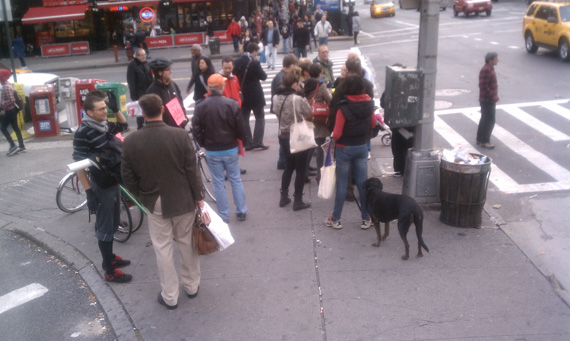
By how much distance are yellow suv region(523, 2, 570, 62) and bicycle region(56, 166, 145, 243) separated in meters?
17.2

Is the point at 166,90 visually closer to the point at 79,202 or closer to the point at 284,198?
the point at 79,202

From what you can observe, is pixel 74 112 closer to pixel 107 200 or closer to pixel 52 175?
pixel 52 175

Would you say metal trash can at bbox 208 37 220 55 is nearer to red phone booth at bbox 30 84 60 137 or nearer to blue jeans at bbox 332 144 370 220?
red phone booth at bbox 30 84 60 137

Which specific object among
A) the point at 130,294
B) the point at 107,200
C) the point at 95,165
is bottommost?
the point at 130,294

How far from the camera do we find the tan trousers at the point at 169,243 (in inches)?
199

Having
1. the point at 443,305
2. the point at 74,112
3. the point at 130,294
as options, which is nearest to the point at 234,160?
the point at 130,294

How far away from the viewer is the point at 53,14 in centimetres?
3275

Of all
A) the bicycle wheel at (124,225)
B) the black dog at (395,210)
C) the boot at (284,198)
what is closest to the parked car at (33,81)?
the bicycle wheel at (124,225)

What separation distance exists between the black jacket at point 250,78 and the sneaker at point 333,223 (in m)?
3.56

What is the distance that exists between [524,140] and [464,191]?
488 centimetres

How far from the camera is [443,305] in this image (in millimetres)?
5070

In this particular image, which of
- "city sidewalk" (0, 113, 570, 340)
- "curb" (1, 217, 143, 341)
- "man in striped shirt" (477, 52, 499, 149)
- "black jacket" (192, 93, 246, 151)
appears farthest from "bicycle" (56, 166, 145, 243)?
"man in striped shirt" (477, 52, 499, 149)

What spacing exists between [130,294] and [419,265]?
306 cm

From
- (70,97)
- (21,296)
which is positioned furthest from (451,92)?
(21,296)
